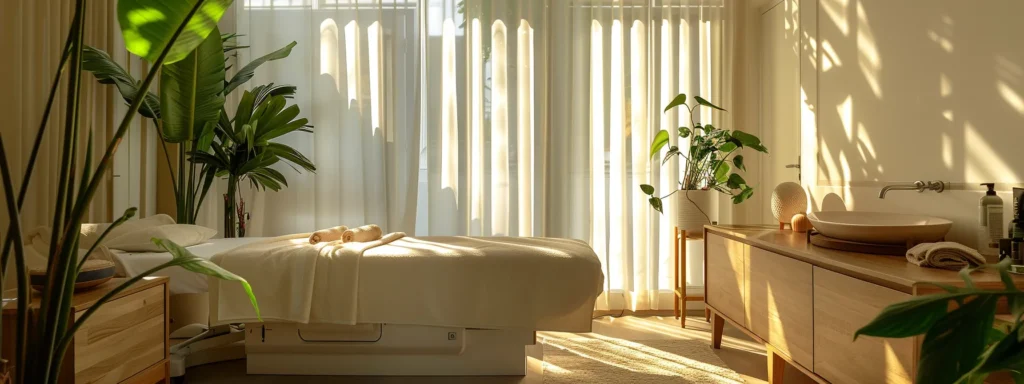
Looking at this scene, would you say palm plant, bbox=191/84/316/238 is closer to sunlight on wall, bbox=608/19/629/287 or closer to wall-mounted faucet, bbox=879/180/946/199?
sunlight on wall, bbox=608/19/629/287

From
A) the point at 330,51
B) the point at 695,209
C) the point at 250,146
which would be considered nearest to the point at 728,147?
the point at 695,209

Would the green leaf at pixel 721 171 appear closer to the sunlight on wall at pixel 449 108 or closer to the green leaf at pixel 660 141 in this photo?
the green leaf at pixel 660 141

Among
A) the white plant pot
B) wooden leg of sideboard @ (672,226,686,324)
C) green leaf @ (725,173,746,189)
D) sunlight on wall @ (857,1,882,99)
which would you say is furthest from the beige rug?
sunlight on wall @ (857,1,882,99)

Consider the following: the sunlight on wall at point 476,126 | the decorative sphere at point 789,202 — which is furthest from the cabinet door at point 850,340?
the sunlight on wall at point 476,126

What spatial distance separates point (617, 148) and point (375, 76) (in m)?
1.53

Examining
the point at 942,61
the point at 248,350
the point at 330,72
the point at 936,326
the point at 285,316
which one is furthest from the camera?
the point at 330,72

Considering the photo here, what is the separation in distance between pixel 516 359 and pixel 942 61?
187 centimetres

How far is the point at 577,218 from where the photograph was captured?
3975 millimetres

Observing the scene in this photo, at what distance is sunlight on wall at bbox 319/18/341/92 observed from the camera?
389cm

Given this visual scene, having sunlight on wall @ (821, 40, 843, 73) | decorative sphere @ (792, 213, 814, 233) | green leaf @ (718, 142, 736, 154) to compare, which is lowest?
decorative sphere @ (792, 213, 814, 233)

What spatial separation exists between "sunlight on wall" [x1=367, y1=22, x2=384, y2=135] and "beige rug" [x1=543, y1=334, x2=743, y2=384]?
163 cm

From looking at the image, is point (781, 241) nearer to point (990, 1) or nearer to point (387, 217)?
point (990, 1)

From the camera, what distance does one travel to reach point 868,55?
8.82 ft

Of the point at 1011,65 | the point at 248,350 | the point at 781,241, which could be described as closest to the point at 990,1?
the point at 1011,65
